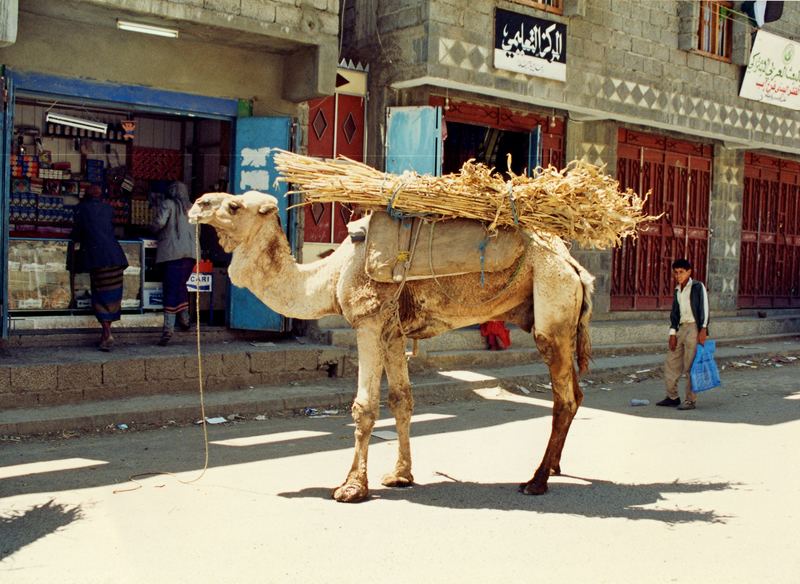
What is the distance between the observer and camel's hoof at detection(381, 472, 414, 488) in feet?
20.7

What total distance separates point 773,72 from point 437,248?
1457cm

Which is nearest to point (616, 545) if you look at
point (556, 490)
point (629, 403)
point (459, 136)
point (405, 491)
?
point (556, 490)

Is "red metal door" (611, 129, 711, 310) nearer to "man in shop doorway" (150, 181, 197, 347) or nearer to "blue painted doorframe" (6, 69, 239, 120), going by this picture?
"blue painted doorframe" (6, 69, 239, 120)

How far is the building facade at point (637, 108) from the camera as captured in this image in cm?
1298

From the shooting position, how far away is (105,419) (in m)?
8.55

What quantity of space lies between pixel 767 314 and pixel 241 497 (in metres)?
16.3

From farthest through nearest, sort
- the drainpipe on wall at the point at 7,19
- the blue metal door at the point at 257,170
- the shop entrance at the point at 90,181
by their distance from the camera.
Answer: the blue metal door at the point at 257,170 < the shop entrance at the point at 90,181 < the drainpipe on wall at the point at 7,19

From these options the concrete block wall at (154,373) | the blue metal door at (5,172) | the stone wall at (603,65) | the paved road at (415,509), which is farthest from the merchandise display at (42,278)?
the stone wall at (603,65)

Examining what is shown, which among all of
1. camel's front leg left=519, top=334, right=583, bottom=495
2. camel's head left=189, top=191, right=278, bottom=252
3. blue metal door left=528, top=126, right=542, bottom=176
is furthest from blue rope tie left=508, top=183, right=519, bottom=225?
blue metal door left=528, top=126, right=542, bottom=176

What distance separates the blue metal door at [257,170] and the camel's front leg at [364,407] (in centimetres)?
591

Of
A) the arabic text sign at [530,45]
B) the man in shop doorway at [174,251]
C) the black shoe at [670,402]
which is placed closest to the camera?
the black shoe at [670,402]

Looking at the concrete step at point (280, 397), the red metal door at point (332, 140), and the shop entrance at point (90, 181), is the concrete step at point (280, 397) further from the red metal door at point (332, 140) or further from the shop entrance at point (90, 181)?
the red metal door at point (332, 140)

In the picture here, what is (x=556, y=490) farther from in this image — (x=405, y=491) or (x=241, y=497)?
(x=241, y=497)

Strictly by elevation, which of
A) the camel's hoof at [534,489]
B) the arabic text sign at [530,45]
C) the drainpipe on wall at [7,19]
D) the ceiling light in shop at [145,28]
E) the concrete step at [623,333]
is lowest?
the camel's hoof at [534,489]
